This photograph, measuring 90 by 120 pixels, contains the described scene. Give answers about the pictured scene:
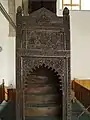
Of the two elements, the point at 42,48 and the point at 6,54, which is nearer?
the point at 42,48

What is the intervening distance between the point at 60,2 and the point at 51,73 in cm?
438

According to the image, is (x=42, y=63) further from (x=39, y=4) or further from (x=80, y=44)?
(x=80, y=44)

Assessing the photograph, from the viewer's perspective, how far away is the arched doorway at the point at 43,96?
3732 mm

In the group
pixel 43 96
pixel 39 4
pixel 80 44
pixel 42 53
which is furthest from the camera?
pixel 80 44

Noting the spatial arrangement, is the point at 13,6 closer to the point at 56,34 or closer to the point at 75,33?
the point at 75,33

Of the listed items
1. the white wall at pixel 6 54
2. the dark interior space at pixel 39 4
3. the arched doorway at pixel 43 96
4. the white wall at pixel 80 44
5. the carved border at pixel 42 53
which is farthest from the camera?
the white wall at pixel 80 44

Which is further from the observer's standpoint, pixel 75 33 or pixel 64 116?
pixel 75 33

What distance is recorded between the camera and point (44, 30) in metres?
3.30

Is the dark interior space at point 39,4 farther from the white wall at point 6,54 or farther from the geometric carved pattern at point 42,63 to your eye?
the geometric carved pattern at point 42,63

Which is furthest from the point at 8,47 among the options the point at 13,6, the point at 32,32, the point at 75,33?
the point at 32,32

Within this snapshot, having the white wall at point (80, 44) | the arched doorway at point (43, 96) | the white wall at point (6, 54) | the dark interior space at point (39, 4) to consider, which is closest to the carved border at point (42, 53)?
the arched doorway at point (43, 96)

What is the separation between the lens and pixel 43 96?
389cm

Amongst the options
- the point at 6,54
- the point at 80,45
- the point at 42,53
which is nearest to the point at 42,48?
the point at 42,53

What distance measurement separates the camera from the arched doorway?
12.2ft
